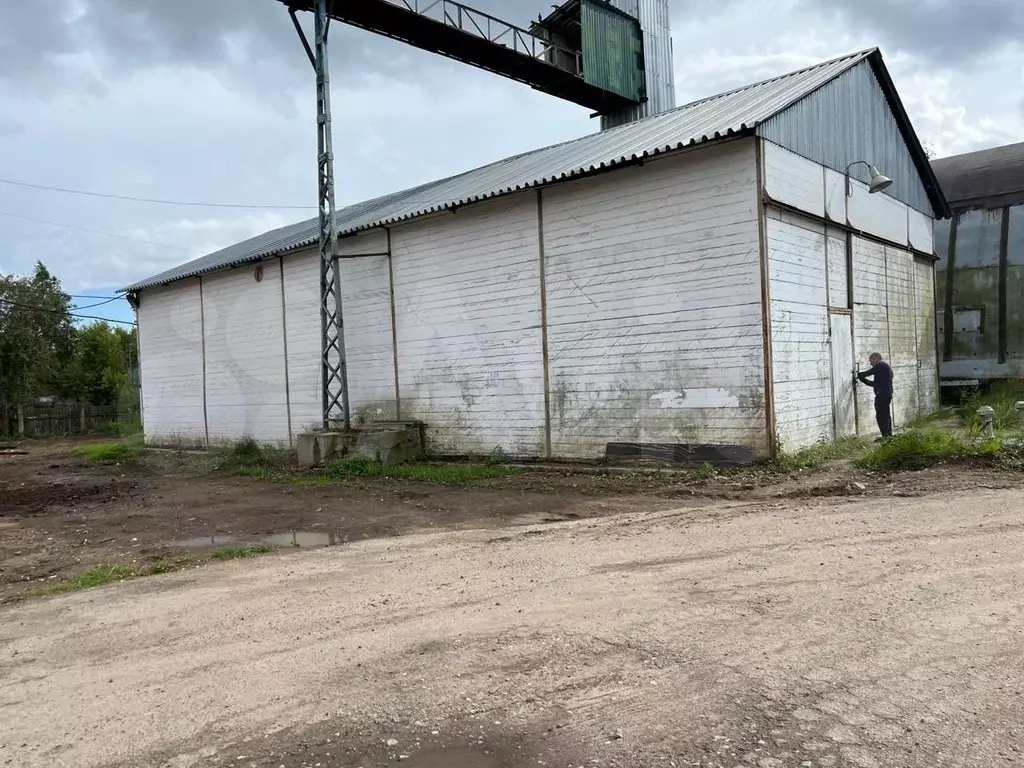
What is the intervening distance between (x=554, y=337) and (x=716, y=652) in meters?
8.78

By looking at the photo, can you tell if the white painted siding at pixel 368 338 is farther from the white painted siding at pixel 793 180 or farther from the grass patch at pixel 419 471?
the white painted siding at pixel 793 180

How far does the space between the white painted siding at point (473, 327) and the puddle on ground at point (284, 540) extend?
537 cm

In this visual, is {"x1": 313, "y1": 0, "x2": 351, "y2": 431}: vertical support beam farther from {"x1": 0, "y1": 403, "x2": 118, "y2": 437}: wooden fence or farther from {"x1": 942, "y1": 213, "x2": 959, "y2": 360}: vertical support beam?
{"x1": 0, "y1": 403, "x2": 118, "y2": 437}: wooden fence

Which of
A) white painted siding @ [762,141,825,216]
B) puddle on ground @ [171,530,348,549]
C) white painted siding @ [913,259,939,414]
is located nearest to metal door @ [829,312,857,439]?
white painted siding @ [762,141,825,216]

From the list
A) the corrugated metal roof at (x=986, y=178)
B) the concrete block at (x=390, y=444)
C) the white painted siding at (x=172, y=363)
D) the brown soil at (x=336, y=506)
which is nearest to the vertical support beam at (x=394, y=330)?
→ the concrete block at (x=390, y=444)

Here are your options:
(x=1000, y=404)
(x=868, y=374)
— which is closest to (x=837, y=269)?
(x=868, y=374)

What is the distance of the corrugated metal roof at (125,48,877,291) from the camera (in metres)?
11.0

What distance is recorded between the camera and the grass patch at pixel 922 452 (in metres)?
9.25

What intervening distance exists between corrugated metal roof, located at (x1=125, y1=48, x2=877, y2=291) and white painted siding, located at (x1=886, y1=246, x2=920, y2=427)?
4155mm

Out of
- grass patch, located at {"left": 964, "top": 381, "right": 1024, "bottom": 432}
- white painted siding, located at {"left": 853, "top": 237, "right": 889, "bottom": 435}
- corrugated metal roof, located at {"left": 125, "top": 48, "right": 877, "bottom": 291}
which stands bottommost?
grass patch, located at {"left": 964, "top": 381, "right": 1024, "bottom": 432}

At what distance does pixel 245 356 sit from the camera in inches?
734

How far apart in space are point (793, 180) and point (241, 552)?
30.5 feet

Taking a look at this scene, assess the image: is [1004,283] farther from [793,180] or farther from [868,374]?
[793,180]

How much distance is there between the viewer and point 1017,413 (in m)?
13.2
